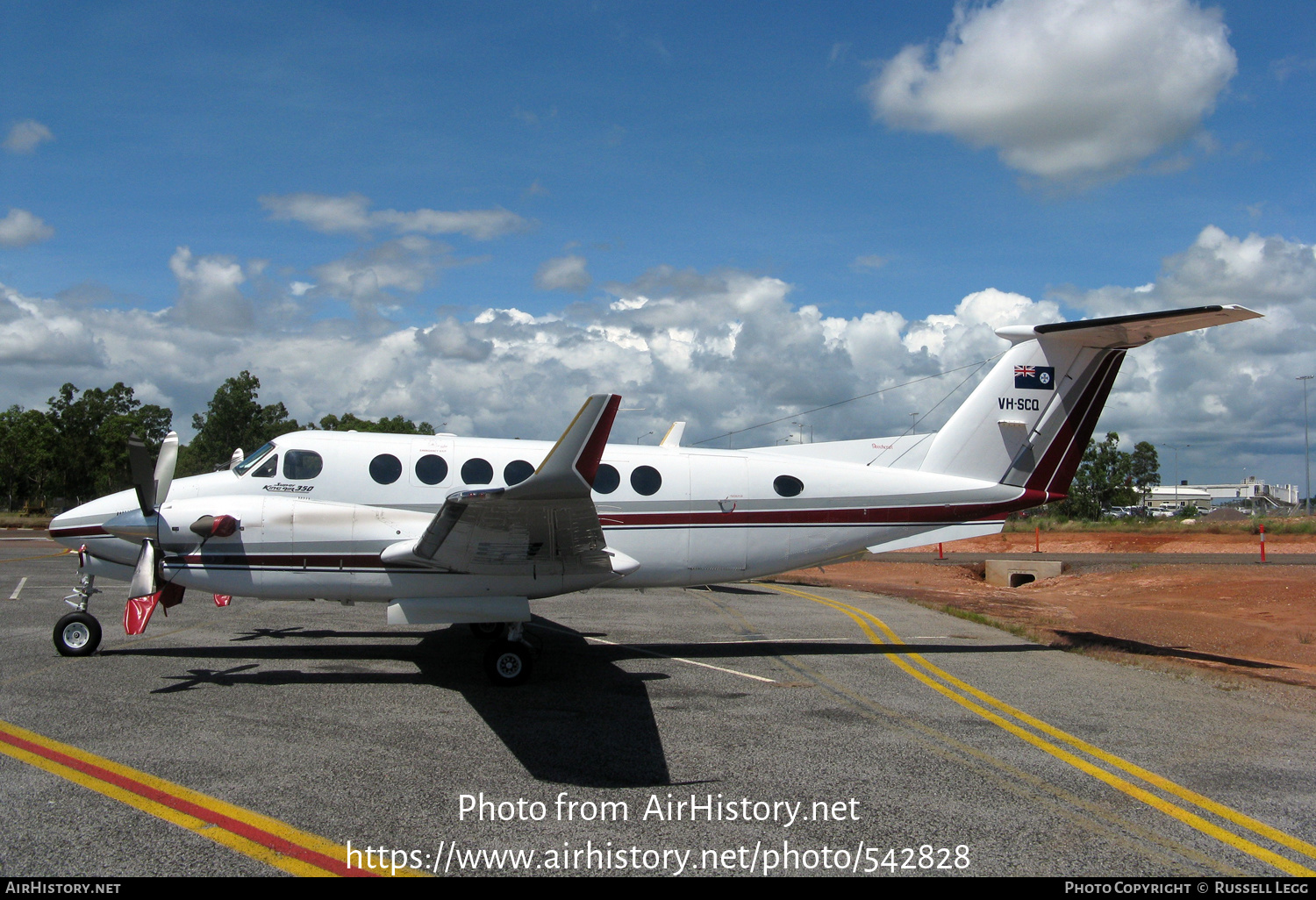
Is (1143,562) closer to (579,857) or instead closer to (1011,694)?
(1011,694)

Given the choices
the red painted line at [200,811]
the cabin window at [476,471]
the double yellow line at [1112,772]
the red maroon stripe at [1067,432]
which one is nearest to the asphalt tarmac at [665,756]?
the double yellow line at [1112,772]

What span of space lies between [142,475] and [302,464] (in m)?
1.68

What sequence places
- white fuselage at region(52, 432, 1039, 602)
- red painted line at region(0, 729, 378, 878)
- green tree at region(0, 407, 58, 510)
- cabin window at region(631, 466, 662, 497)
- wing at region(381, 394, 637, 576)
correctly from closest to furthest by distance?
red painted line at region(0, 729, 378, 878)
wing at region(381, 394, 637, 576)
white fuselage at region(52, 432, 1039, 602)
cabin window at region(631, 466, 662, 497)
green tree at region(0, 407, 58, 510)

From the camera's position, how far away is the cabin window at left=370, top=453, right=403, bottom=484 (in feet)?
32.8

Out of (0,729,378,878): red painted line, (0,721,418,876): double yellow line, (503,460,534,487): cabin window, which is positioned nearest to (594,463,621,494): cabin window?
(503,460,534,487): cabin window

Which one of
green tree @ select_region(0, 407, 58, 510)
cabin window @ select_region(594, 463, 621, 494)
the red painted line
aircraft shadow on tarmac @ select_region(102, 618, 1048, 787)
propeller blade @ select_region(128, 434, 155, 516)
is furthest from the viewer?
green tree @ select_region(0, 407, 58, 510)

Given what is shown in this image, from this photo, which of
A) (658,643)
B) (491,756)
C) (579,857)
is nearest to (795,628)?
(658,643)

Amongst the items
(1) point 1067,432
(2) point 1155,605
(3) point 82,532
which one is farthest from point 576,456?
(2) point 1155,605

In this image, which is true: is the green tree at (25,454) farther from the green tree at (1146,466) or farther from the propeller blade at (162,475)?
the green tree at (1146,466)

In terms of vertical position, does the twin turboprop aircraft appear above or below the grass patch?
above

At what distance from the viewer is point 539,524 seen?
8266 mm

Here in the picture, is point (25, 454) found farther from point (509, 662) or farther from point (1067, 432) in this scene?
point (1067, 432)

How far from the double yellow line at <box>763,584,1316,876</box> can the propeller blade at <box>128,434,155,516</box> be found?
30.8 feet

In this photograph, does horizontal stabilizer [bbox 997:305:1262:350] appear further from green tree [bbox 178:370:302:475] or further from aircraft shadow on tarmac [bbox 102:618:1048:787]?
green tree [bbox 178:370:302:475]
